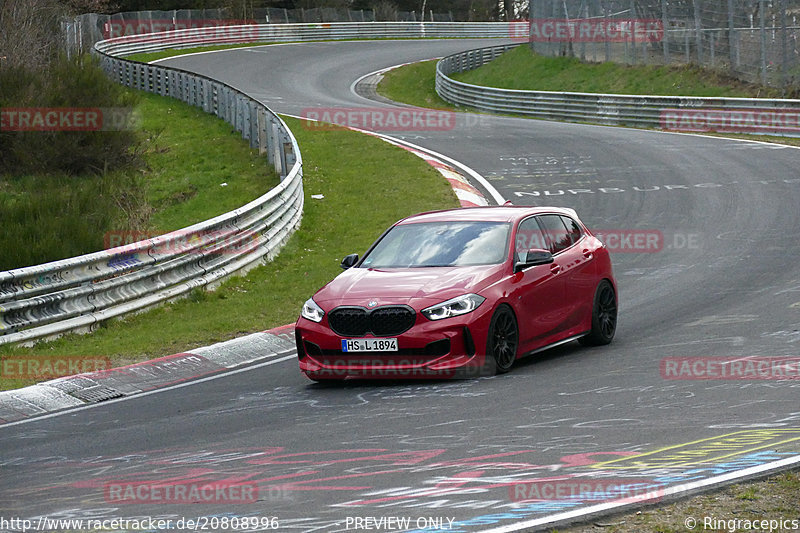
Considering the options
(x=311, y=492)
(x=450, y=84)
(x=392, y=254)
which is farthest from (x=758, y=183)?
(x=450, y=84)

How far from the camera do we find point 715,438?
7.17 meters

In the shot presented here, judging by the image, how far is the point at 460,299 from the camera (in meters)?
9.92

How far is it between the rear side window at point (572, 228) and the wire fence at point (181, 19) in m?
38.2

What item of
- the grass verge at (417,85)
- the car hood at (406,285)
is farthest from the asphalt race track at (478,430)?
the grass verge at (417,85)

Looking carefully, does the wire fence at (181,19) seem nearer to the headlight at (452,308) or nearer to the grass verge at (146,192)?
the grass verge at (146,192)

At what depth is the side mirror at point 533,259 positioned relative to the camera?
10.7 metres

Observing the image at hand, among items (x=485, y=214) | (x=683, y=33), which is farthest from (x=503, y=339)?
(x=683, y=33)

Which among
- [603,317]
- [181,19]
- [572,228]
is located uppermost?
[181,19]

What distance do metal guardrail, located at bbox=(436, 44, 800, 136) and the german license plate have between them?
2155 cm

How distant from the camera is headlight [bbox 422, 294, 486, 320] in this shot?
32.2 ft

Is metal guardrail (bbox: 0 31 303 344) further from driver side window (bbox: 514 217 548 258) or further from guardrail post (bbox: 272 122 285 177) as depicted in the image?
driver side window (bbox: 514 217 548 258)

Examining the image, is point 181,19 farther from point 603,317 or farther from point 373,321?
point 373,321

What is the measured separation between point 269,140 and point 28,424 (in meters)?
16.3

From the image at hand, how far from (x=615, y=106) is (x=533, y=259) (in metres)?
25.6
